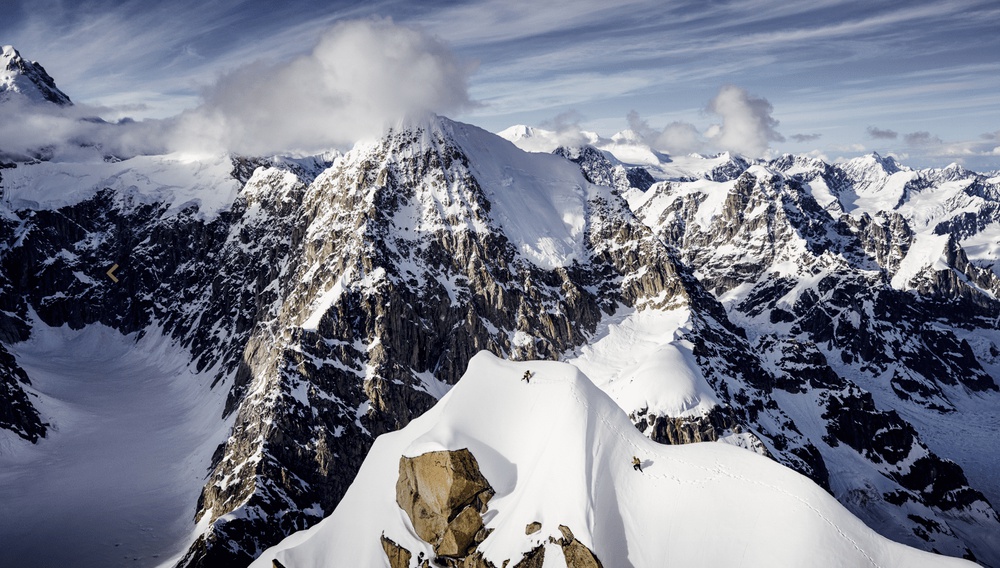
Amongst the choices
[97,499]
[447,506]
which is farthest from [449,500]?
[97,499]

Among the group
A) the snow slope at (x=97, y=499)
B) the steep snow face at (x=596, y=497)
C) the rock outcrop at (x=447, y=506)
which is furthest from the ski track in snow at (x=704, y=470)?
the snow slope at (x=97, y=499)

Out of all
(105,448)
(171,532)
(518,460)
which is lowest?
(171,532)

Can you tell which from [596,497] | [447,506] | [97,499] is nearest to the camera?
[596,497]

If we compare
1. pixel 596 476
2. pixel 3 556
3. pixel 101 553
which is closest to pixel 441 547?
pixel 596 476

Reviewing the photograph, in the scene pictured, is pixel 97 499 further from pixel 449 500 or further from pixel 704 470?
pixel 704 470

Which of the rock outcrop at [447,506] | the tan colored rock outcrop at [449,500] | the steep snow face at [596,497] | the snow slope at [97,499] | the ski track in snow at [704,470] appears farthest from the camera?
the snow slope at [97,499]

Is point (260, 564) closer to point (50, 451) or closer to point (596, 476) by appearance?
point (596, 476)

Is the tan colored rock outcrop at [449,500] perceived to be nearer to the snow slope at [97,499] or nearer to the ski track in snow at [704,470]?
the ski track in snow at [704,470]

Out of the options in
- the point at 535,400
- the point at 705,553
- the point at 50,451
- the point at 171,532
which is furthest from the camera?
the point at 50,451
